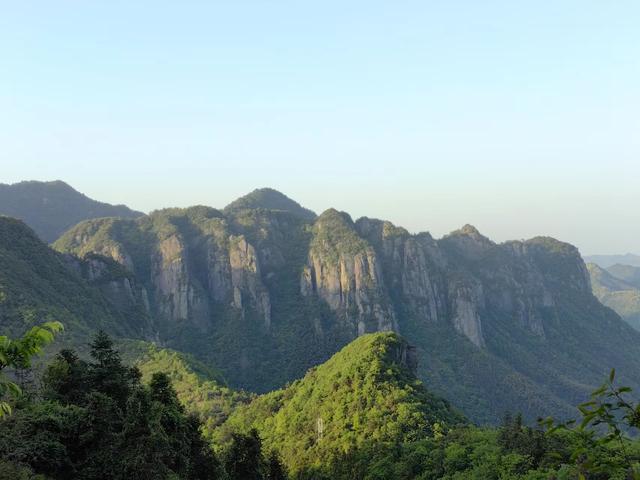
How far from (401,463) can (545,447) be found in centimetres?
1421

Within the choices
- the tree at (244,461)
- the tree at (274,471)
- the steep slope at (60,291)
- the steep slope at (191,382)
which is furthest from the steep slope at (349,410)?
the steep slope at (60,291)

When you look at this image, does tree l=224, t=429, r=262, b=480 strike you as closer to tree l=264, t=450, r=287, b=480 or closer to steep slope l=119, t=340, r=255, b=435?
tree l=264, t=450, r=287, b=480

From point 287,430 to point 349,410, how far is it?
11.9 metres

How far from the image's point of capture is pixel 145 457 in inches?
1160

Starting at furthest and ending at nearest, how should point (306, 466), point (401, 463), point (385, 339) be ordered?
1. point (385, 339)
2. point (306, 466)
3. point (401, 463)

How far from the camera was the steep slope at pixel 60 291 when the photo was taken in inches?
4240

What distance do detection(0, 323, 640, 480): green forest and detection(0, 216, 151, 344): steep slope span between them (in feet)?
117

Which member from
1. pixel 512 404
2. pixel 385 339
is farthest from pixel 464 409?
pixel 385 339

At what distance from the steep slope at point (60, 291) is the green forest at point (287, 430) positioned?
117 ft

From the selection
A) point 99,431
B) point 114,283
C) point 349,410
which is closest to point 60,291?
point 114,283

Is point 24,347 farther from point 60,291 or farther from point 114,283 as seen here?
point 114,283

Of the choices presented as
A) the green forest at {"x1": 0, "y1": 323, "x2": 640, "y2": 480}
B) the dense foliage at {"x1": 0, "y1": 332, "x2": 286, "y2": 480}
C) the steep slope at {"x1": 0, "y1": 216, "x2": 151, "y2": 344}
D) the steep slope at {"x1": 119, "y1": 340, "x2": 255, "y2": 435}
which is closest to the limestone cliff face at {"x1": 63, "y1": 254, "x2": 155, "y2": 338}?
the steep slope at {"x1": 0, "y1": 216, "x2": 151, "y2": 344}

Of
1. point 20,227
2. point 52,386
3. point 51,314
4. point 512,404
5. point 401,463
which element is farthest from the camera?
point 512,404

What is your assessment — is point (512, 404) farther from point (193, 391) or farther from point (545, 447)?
point (545, 447)
